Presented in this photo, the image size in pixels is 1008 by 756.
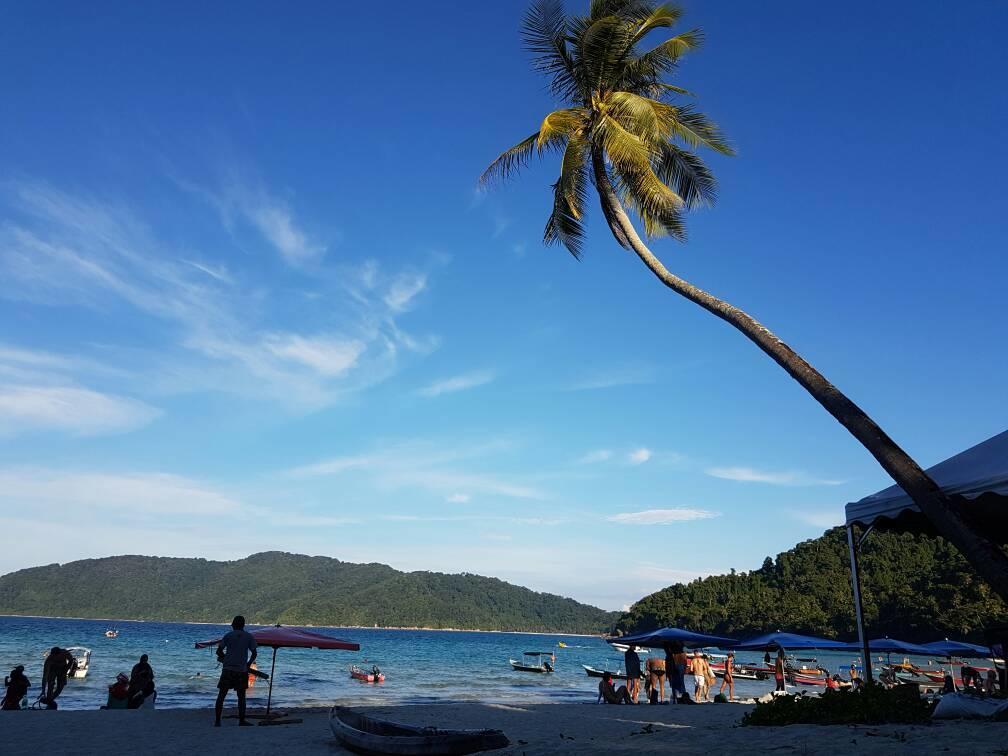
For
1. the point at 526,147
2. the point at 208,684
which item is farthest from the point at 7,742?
the point at 208,684

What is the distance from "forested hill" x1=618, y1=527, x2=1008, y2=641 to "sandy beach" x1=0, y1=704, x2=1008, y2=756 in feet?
157

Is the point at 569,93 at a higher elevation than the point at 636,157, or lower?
higher

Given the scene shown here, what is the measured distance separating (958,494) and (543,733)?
25.4 ft

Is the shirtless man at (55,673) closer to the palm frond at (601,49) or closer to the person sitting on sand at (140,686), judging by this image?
the person sitting on sand at (140,686)

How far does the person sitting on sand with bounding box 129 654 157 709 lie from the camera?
54.0 ft

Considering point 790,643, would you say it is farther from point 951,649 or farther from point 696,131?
point 696,131

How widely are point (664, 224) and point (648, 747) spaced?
31.6 ft

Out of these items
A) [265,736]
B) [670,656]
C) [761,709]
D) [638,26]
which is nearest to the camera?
[761,709]

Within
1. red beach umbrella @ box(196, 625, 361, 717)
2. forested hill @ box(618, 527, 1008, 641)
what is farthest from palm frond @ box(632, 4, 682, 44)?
forested hill @ box(618, 527, 1008, 641)

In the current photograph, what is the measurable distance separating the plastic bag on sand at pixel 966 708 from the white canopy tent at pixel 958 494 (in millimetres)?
929

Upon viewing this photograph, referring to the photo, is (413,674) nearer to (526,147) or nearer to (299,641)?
(299,641)

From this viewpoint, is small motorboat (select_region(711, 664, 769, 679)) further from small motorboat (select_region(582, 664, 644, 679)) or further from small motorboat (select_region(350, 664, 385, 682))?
small motorboat (select_region(350, 664, 385, 682))

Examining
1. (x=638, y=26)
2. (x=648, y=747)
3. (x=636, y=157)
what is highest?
(x=638, y=26)

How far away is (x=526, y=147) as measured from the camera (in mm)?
12734
